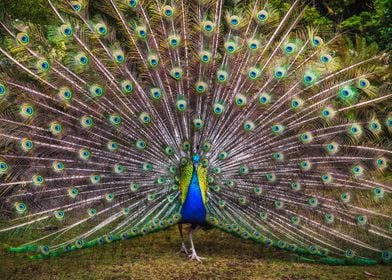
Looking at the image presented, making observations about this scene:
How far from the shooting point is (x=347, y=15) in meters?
8.62

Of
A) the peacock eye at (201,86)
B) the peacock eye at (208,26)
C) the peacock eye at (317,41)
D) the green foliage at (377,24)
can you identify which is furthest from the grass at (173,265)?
the green foliage at (377,24)

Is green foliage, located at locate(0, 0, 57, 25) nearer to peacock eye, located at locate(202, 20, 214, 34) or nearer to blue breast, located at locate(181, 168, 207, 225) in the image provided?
peacock eye, located at locate(202, 20, 214, 34)

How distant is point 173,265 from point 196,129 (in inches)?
52.9

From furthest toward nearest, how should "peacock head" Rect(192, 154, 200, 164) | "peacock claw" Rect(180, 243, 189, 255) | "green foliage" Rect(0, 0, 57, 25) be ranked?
"green foliage" Rect(0, 0, 57, 25)
"peacock claw" Rect(180, 243, 189, 255)
"peacock head" Rect(192, 154, 200, 164)

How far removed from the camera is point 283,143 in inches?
185

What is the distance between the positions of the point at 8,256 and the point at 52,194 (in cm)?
122

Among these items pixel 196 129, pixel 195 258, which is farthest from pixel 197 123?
pixel 195 258

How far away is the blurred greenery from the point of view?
629 cm

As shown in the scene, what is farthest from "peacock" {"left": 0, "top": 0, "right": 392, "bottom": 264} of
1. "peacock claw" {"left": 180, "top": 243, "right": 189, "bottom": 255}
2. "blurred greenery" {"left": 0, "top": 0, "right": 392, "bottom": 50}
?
"blurred greenery" {"left": 0, "top": 0, "right": 392, "bottom": 50}

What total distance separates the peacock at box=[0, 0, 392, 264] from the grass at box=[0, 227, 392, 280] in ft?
0.56

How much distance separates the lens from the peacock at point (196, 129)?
4523 mm

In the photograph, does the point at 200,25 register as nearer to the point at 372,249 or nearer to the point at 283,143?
the point at 283,143

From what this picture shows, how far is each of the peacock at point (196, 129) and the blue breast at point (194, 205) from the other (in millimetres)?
13

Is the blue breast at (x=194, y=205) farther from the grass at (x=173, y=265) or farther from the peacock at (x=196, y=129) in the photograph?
the grass at (x=173, y=265)
